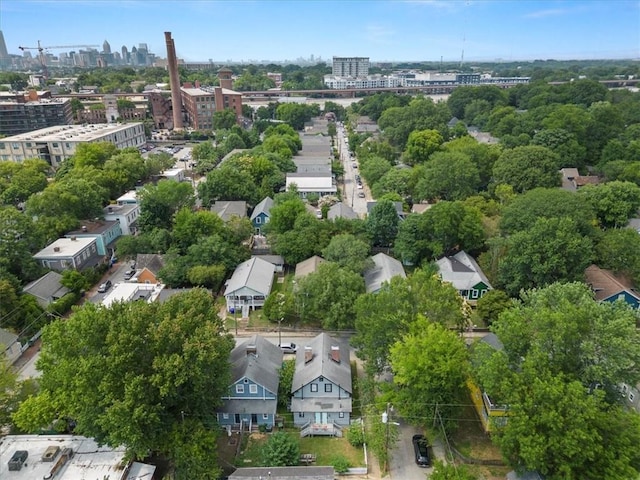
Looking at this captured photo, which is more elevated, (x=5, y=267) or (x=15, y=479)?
(x=5, y=267)

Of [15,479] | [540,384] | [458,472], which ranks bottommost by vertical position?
[15,479]

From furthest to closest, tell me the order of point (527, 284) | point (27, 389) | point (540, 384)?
point (527, 284) < point (27, 389) < point (540, 384)

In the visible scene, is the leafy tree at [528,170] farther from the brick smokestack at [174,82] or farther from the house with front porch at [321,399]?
the brick smokestack at [174,82]

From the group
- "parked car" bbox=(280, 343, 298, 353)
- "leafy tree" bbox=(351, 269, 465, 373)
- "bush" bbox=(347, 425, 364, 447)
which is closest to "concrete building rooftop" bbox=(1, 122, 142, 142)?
"parked car" bbox=(280, 343, 298, 353)

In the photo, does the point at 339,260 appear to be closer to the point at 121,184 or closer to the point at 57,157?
the point at 121,184

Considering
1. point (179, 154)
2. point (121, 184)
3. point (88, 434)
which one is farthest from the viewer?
point (179, 154)

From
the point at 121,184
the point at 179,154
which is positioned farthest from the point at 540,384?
the point at 179,154

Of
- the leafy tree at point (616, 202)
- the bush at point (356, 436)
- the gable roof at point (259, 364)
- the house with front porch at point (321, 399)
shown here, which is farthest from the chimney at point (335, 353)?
the leafy tree at point (616, 202)

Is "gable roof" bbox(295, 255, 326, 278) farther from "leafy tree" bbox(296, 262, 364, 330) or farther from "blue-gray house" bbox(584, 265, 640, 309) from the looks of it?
"blue-gray house" bbox(584, 265, 640, 309)
